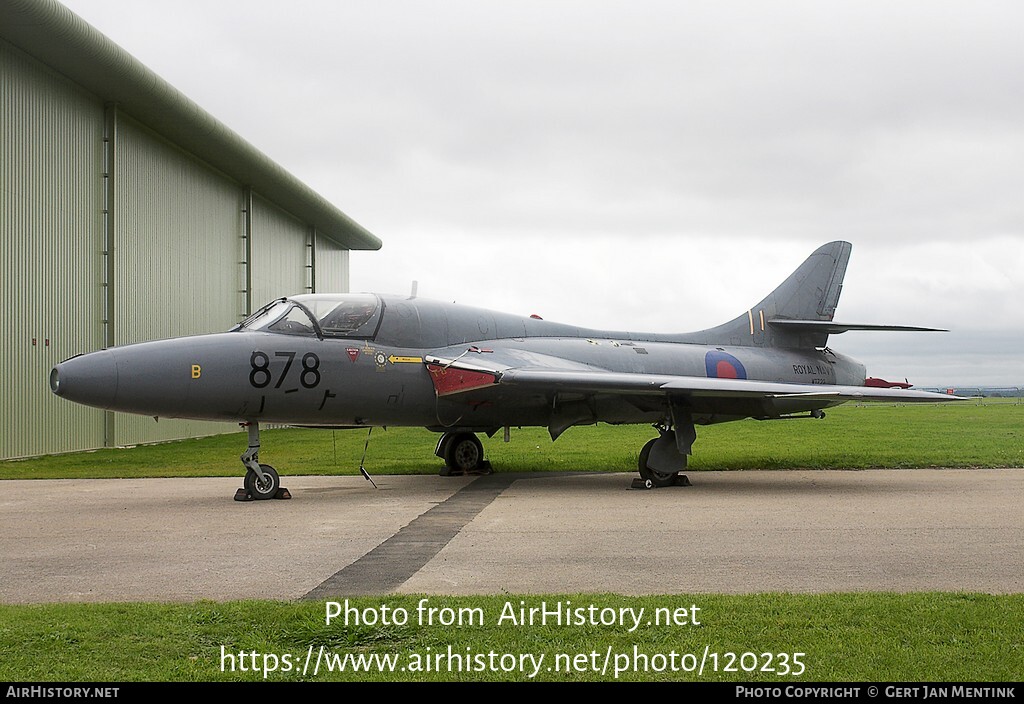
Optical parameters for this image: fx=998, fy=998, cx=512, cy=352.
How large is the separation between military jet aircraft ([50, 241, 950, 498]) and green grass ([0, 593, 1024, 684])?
649cm

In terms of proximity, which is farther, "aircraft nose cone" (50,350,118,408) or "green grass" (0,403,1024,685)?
"aircraft nose cone" (50,350,118,408)

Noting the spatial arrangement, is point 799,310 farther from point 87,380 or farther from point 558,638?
point 558,638

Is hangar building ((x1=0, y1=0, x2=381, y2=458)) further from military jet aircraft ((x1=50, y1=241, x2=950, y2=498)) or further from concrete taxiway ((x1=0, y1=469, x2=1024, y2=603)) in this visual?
military jet aircraft ((x1=50, y1=241, x2=950, y2=498))

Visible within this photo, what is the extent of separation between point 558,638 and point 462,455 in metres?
11.2

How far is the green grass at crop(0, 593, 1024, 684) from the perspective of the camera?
463cm

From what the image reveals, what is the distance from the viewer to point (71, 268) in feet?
78.9

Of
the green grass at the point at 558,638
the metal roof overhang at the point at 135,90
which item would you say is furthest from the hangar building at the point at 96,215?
the green grass at the point at 558,638

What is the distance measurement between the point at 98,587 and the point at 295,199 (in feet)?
113

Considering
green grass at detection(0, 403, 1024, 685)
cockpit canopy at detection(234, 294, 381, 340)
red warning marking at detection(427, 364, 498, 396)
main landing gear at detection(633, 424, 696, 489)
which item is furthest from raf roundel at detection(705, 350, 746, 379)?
green grass at detection(0, 403, 1024, 685)

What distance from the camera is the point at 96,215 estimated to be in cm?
2541

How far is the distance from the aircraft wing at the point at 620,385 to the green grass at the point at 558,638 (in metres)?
7.44

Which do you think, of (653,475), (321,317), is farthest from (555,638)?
(653,475)
